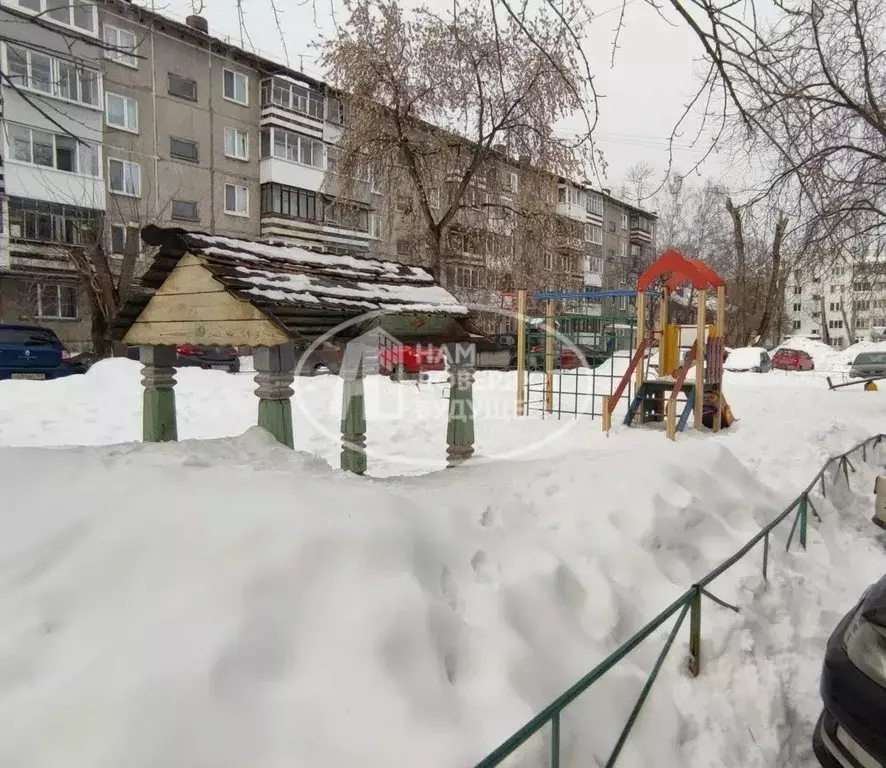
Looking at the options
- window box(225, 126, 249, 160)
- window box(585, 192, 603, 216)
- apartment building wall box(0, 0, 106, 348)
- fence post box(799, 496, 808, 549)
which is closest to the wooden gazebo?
fence post box(799, 496, 808, 549)

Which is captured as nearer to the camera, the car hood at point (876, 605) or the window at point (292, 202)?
the car hood at point (876, 605)

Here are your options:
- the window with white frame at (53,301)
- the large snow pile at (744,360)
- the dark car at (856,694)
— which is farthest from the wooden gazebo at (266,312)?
the window with white frame at (53,301)

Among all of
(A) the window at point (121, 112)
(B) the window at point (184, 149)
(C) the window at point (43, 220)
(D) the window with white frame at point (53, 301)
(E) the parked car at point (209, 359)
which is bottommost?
(E) the parked car at point (209, 359)

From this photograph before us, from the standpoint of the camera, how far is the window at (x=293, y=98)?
26594mm

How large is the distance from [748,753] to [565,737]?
0.89 metres

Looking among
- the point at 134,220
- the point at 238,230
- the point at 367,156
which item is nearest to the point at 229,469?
the point at 367,156

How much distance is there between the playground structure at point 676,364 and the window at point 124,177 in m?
21.3

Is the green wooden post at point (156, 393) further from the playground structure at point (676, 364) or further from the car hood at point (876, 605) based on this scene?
the playground structure at point (676, 364)

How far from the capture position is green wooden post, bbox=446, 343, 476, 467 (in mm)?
5340

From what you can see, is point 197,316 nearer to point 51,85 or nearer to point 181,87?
point 51,85

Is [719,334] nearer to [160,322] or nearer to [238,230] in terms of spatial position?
[160,322]

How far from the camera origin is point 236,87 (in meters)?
26.5

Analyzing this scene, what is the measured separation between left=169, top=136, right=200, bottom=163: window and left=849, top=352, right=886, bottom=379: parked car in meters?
26.2

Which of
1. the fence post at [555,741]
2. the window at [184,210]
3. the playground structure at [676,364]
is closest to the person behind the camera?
the fence post at [555,741]
